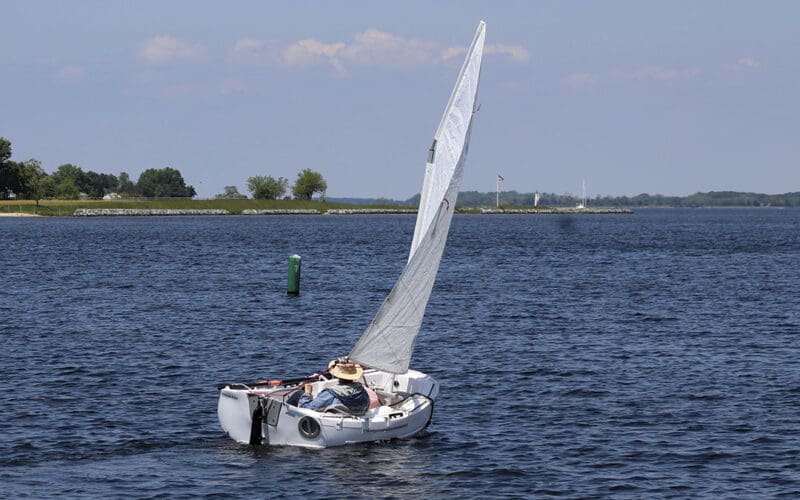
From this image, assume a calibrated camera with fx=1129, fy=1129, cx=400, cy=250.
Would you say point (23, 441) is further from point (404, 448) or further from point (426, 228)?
point (426, 228)

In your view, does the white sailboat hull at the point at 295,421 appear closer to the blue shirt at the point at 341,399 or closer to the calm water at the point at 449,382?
the blue shirt at the point at 341,399

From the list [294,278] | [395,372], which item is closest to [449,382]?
[395,372]

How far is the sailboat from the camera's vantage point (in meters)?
28.0

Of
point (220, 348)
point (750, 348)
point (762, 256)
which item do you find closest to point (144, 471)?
point (220, 348)

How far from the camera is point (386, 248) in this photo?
5231 inches

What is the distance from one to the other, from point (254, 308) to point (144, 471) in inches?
1397

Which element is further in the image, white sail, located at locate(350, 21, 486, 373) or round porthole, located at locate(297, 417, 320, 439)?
white sail, located at locate(350, 21, 486, 373)

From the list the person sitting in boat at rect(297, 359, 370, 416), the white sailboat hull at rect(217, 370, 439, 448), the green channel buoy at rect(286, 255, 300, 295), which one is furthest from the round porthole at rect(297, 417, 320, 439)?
the green channel buoy at rect(286, 255, 300, 295)

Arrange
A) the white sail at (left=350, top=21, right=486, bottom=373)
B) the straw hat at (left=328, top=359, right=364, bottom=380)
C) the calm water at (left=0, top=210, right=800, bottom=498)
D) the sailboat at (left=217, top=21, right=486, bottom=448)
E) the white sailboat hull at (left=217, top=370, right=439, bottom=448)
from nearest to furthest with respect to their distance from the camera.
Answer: the calm water at (left=0, top=210, right=800, bottom=498), the white sailboat hull at (left=217, top=370, right=439, bottom=448), the sailboat at (left=217, top=21, right=486, bottom=448), the straw hat at (left=328, top=359, right=364, bottom=380), the white sail at (left=350, top=21, right=486, bottom=373)

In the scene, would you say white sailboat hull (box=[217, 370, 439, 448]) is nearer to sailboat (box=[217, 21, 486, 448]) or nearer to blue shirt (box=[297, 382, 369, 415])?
sailboat (box=[217, 21, 486, 448])

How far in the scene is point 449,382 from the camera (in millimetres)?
38562

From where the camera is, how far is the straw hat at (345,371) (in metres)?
28.2

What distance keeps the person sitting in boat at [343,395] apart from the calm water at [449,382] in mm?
1167

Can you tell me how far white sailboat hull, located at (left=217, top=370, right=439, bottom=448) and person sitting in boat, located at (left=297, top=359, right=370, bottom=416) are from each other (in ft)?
0.72
